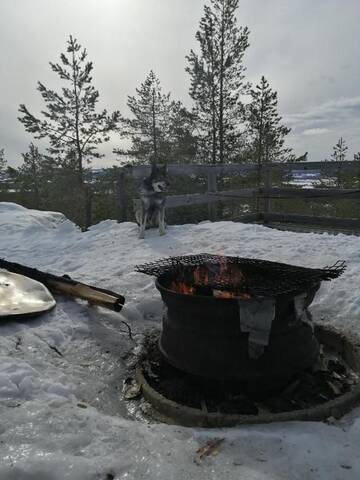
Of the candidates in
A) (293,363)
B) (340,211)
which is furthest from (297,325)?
(340,211)

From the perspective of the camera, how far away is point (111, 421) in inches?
100

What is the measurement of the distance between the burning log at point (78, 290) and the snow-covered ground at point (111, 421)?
0.15 metres

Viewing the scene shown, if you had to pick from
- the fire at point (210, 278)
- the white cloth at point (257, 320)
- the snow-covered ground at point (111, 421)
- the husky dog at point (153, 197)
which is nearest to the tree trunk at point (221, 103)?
the husky dog at point (153, 197)

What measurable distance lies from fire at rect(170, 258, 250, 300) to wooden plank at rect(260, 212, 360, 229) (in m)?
5.44

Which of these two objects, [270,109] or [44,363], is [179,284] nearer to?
[44,363]

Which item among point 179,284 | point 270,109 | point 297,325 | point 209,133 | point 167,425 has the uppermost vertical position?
point 270,109

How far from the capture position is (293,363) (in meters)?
3.10

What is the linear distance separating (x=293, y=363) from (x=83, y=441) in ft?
5.47

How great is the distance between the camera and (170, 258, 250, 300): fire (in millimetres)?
3270

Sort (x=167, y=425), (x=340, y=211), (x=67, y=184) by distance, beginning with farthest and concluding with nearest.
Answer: (x=67, y=184) < (x=340, y=211) < (x=167, y=425)

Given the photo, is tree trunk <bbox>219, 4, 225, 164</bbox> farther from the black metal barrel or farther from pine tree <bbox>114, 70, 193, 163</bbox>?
the black metal barrel

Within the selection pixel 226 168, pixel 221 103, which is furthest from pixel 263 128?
pixel 226 168

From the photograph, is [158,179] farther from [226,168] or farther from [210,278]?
[210,278]

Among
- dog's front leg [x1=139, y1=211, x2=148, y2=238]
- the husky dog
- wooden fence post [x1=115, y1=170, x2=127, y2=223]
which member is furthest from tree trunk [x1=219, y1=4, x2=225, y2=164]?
dog's front leg [x1=139, y1=211, x2=148, y2=238]
